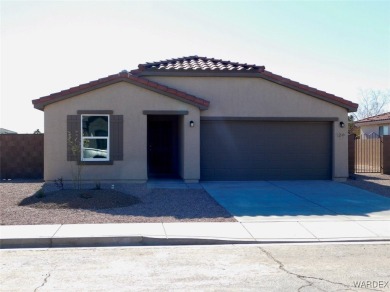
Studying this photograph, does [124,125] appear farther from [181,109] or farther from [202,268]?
[202,268]

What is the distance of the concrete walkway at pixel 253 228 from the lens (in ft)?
33.2

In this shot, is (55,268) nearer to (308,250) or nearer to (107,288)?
(107,288)

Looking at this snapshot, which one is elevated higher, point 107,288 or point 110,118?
point 110,118

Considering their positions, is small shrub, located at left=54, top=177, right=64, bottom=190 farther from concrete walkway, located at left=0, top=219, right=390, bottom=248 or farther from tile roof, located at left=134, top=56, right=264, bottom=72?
concrete walkway, located at left=0, top=219, right=390, bottom=248

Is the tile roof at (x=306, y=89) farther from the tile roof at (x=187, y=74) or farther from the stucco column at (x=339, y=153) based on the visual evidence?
the stucco column at (x=339, y=153)

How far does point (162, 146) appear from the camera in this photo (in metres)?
22.1

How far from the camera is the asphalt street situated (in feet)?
23.7

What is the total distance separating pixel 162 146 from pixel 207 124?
314cm

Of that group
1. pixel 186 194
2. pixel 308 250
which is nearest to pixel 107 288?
pixel 308 250

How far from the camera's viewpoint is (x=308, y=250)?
9539mm

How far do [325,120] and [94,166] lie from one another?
28.5 feet

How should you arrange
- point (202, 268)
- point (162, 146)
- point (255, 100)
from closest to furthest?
1. point (202, 268)
2. point (255, 100)
3. point (162, 146)

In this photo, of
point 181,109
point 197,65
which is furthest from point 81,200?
point 197,65

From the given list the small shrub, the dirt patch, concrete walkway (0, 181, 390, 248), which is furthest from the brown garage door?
the dirt patch
